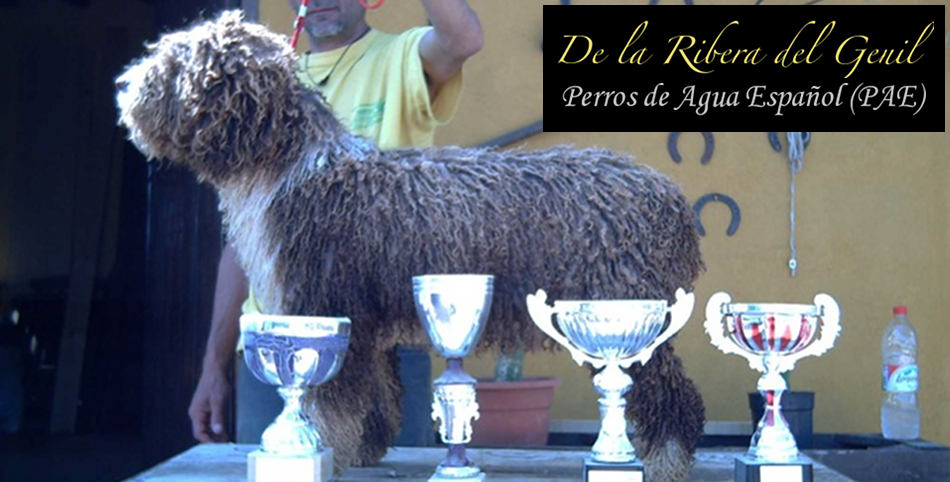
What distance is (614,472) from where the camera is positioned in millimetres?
1891

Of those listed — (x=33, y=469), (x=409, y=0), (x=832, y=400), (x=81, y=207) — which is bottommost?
(x=33, y=469)

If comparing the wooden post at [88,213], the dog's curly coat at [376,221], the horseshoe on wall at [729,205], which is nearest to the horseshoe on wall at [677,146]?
the horseshoe on wall at [729,205]

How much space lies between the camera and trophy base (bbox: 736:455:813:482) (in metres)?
1.93

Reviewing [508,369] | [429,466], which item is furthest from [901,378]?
[429,466]

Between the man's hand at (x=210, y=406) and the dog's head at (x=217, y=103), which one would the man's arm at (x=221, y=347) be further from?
the dog's head at (x=217, y=103)

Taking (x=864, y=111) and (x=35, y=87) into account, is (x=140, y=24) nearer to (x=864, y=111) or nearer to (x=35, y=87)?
(x=35, y=87)

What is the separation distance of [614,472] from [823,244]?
8.73 feet

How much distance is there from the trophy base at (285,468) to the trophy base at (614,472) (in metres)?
0.45

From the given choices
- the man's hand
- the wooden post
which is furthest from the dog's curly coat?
the wooden post

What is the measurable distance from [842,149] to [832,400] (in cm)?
92

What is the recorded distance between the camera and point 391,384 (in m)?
2.45

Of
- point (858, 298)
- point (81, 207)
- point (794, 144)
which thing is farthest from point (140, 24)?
point (858, 298)

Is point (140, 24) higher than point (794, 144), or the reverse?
point (140, 24)

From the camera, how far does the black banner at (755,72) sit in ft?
14.0
